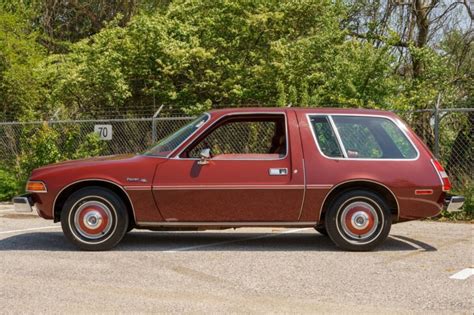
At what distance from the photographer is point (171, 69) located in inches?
614

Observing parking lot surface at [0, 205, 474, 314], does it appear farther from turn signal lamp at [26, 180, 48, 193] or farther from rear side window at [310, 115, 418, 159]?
rear side window at [310, 115, 418, 159]

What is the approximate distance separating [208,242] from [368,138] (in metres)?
2.42

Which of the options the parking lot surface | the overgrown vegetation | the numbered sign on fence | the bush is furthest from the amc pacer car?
the bush

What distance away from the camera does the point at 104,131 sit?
Answer: 13781mm

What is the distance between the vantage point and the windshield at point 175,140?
7555 mm

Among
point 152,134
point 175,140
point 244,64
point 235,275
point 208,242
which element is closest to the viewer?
point 235,275

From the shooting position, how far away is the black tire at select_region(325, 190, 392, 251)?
743 cm

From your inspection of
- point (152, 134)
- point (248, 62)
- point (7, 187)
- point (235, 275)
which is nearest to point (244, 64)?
point (248, 62)

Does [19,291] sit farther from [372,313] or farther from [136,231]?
[136,231]

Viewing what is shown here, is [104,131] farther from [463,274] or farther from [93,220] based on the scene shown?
[463,274]

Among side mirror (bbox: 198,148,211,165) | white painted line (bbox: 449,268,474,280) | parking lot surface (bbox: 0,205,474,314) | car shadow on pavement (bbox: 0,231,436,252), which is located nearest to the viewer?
parking lot surface (bbox: 0,205,474,314)

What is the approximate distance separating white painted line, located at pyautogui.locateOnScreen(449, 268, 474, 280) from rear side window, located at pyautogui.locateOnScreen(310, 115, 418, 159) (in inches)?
61.2

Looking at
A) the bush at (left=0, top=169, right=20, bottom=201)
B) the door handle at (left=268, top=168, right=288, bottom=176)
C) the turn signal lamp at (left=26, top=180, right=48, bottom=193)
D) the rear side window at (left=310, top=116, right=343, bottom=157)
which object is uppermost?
the rear side window at (left=310, top=116, right=343, bottom=157)

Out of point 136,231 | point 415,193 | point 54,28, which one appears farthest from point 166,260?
point 54,28
